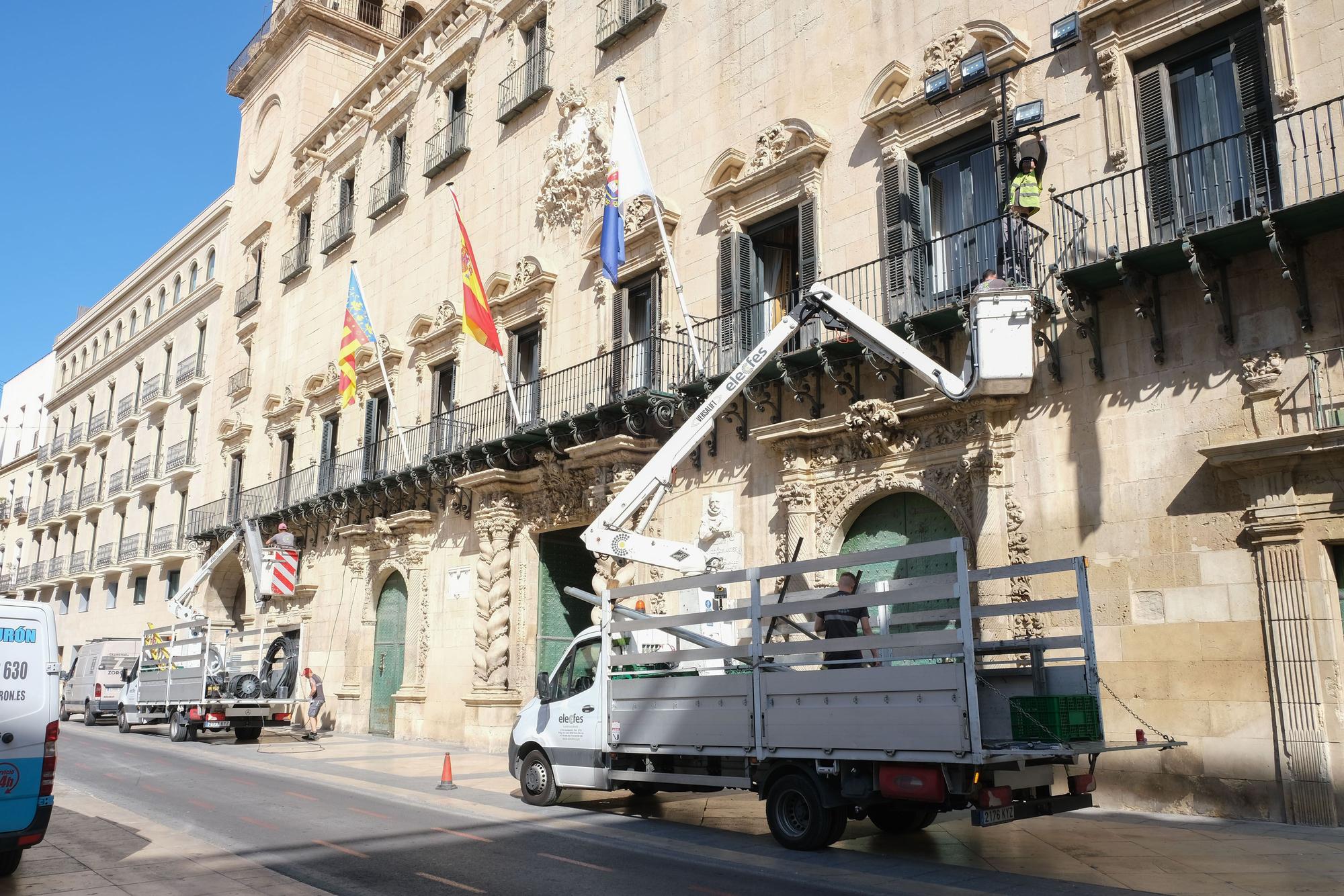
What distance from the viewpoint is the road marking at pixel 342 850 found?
9.33 meters

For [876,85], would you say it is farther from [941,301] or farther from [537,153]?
[537,153]

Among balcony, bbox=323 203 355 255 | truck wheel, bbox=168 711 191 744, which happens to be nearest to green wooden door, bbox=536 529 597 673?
truck wheel, bbox=168 711 191 744

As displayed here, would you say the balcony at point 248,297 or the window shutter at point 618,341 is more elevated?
the balcony at point 248,297

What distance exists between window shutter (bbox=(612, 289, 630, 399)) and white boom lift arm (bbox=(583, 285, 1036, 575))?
585 cm

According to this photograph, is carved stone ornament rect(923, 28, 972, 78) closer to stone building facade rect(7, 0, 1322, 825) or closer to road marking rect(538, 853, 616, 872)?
stone building facade rect(7, 0, 1322, 825)

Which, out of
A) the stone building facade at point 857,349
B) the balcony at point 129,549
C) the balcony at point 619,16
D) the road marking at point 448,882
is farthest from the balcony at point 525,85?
the balcony at point 129,549

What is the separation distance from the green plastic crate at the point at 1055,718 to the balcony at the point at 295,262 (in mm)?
29721

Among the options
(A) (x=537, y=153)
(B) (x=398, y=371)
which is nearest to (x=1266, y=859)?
(A) (x=537, y=153)

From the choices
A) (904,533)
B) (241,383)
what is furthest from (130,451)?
(904,533)

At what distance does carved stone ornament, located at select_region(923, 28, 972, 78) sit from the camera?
14.7 metres

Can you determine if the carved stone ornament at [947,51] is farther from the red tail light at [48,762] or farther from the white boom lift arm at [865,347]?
the red tail light at [48,762]

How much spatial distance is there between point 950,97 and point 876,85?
142 cm

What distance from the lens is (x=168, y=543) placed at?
3881 centimetres

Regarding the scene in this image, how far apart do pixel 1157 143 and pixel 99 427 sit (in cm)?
4943
